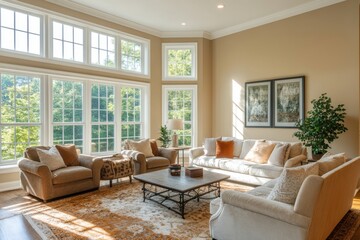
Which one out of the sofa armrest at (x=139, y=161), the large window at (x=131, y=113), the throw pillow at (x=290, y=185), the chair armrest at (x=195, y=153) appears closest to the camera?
the throw pillow at (x=290, y=185)

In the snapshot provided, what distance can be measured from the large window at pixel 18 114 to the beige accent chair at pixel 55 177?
0.69 metres

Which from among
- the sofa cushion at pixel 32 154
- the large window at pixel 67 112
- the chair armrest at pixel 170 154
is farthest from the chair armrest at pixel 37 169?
the chair armrest at pixel 170 154

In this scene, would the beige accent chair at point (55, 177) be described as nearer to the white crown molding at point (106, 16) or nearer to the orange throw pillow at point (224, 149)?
the orange throw pillow at point (224, 149)

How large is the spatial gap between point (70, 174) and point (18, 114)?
1752 mm

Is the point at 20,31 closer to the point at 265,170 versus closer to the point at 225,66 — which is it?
the point at 225,66

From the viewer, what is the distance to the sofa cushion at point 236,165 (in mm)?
4805

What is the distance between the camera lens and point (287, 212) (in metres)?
2.13

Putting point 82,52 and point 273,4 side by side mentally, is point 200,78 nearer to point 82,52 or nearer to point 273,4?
point 273,4

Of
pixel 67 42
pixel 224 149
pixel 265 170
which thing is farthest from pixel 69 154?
pixel 265 170

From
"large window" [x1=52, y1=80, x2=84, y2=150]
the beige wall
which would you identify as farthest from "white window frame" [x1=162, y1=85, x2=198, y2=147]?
"large window" [x1=52, y1=80, x2=84, y2=150]

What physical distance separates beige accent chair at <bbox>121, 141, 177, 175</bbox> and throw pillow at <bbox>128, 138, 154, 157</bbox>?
144 millimetres

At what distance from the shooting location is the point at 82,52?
18.4ft

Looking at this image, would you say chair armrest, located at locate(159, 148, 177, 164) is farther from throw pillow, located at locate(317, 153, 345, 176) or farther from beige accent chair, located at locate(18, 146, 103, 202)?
throw pillow, located at locate(317, 153, 345, 176)

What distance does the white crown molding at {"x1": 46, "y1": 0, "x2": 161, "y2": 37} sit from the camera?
17.1 feet
